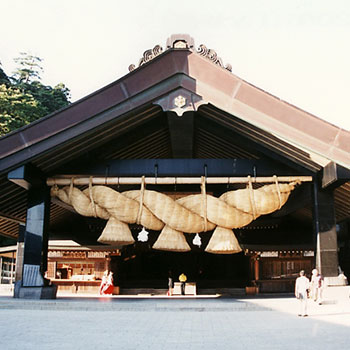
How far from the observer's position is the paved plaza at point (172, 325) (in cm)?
559

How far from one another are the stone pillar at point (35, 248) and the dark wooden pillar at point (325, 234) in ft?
21.6

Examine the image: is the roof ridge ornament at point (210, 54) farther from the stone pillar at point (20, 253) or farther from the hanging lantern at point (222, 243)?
the stone pillar at point (20, 253)

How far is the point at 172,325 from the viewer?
23.4 feet

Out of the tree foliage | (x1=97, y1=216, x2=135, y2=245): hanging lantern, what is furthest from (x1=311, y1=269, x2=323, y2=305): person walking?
the tree foliage

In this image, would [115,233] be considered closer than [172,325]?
No

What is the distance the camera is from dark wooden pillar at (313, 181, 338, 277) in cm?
1024

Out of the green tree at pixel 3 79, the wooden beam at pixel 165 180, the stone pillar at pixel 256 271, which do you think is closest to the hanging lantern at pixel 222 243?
the wooden beam at pixel 165 180

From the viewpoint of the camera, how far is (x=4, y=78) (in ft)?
129

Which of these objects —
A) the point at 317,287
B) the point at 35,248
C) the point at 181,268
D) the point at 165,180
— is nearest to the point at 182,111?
the point at 165,180

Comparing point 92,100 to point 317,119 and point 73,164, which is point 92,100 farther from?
point 317,119

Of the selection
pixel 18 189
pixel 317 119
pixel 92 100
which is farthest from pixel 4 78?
pixel 317 119

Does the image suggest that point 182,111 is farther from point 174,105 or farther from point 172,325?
point 172,325

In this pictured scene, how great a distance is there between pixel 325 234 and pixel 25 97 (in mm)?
29356

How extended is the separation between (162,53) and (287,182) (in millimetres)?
4683
